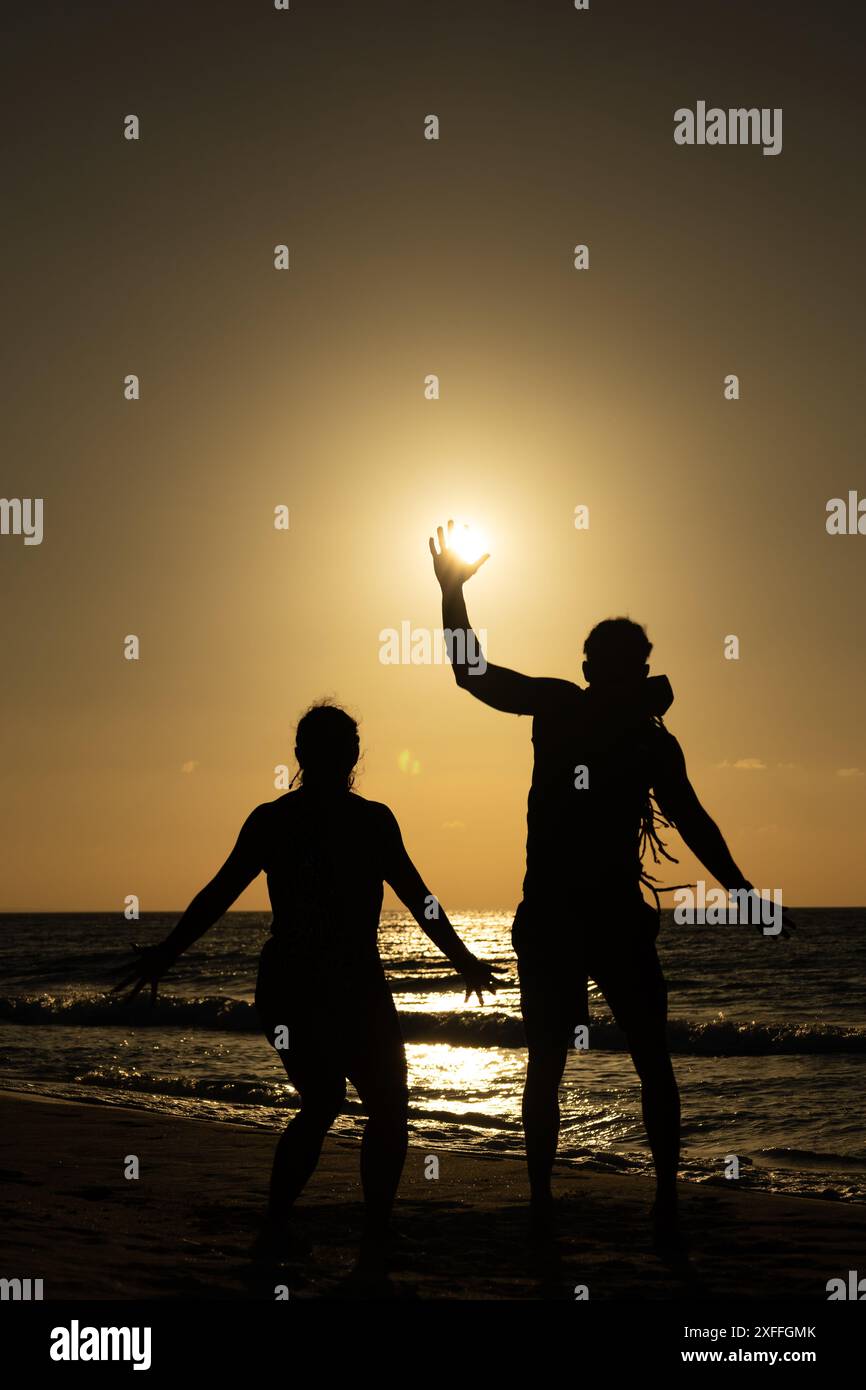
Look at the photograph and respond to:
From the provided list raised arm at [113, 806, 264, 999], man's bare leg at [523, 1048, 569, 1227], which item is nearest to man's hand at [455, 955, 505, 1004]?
man's bare leg at [523, 1048, 569, 1227]

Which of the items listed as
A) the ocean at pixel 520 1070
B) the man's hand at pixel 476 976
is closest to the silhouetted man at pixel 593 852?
the man's hand at pixel 476 976

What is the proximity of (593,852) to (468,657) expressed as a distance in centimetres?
84

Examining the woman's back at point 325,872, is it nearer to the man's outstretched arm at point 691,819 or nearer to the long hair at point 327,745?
the long hair at point 327,745

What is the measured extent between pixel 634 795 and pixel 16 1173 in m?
3.87

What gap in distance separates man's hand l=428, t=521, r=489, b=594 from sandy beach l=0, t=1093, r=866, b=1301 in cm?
236

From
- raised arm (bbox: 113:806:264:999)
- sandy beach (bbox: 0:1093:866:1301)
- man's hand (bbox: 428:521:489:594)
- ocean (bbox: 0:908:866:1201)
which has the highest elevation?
man's hand (bbox: 428:521:489:594)

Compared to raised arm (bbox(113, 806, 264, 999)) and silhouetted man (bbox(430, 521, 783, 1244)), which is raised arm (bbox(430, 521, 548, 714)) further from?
raised arm (bbox(113, 806, 264, 999))

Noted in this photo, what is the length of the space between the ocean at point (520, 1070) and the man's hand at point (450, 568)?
448cm

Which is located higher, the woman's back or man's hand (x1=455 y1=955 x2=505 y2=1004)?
the woman's back

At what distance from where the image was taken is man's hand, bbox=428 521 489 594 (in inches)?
180

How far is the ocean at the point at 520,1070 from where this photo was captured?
344 inches

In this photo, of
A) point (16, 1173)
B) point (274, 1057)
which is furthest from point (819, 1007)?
point (16, 1173)

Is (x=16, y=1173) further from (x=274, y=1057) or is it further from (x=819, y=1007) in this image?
(x=819, y=1007)

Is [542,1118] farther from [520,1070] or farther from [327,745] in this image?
[520,1070]
